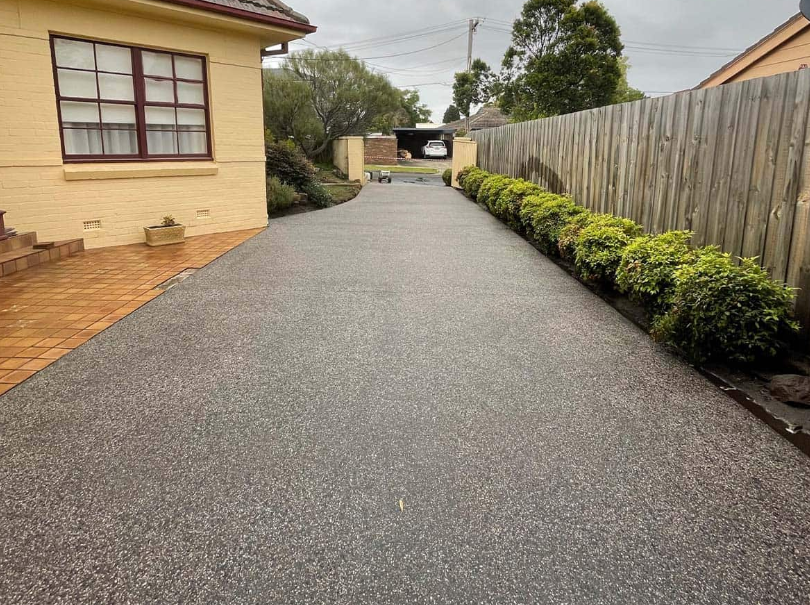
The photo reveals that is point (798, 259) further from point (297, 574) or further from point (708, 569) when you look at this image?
point (297, 574)

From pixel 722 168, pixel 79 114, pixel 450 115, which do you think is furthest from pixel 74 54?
pixel 450 115

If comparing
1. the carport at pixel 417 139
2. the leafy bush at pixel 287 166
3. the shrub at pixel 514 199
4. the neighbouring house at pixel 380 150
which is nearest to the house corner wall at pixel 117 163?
the leafy bush at pixel 287 166

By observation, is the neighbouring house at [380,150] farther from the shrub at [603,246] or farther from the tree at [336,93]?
the shrub at [603,246]

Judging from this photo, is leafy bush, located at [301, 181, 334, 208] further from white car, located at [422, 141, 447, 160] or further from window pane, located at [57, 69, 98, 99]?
white car, located at [422, 141, 447, 160]

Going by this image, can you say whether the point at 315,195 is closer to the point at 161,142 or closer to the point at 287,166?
the point at 287,166

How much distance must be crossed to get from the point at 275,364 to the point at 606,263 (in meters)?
3.44

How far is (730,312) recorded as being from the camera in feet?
12.4

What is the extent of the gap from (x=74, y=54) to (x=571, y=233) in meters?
6.93

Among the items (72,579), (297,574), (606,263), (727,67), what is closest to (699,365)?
(606,263)

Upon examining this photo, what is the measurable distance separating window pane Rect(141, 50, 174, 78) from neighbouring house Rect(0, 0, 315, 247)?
0.05ft

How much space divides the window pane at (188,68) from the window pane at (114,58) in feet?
2.38

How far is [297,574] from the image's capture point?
2082 mm

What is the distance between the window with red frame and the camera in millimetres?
7863

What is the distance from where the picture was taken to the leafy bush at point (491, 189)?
1253cm
